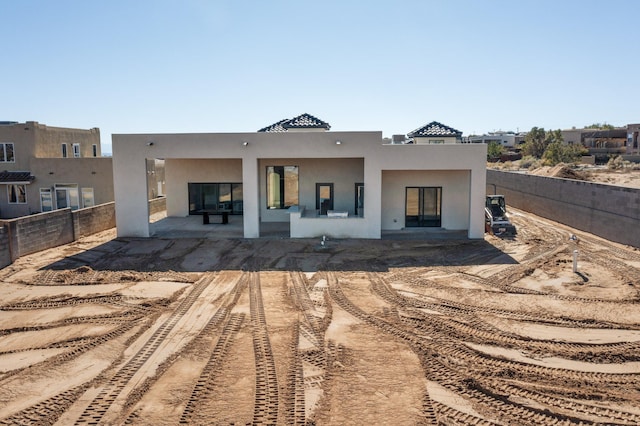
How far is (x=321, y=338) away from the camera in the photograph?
9.77m

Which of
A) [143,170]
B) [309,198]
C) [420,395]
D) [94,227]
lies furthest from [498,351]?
[94,227]

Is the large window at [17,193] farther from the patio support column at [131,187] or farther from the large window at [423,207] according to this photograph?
the large window at [423,207]

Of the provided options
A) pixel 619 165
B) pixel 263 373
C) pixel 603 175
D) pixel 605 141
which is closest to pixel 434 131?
pixel 263 373

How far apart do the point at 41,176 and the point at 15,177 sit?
1405 millimetres

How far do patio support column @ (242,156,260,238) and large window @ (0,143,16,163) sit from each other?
17.0 meters

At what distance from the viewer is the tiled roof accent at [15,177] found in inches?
1070

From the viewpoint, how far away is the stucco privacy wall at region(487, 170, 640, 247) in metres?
18.1

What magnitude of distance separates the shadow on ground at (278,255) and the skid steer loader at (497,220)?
1.88 metres

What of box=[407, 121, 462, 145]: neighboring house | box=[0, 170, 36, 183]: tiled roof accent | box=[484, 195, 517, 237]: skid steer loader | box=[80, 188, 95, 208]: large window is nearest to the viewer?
box=[484, 195, 517, 237]: skid steer loader

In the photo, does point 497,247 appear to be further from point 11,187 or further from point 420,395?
point 11,187

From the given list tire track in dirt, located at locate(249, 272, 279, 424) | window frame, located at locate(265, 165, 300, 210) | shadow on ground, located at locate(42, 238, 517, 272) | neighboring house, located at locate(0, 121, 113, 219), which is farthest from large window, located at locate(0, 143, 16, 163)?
tire track in dirt, located at locate(249, 272, 279, 424)

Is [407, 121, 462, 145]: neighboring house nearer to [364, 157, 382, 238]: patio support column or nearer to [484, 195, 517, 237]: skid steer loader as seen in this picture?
[484, 195, 517, 237]: skid steer loader

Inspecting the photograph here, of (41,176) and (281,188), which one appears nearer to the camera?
(281,188)

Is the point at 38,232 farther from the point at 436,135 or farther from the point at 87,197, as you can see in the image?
the point at 436,135
